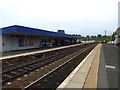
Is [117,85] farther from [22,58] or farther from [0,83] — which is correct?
[22,58]

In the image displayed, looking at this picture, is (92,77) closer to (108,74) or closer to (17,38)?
(108,74)

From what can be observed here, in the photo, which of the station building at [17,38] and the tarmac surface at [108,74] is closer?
the tarmac surface at [108,74]

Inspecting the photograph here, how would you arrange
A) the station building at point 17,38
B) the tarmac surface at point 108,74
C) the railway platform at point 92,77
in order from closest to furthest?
1. the railway platform at point 92,77
2. the tarmac surface at point 108,74
3. the station building at point 17,38

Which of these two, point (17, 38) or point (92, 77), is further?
point (17, 38)

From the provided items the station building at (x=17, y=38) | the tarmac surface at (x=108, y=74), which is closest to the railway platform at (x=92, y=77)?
the tarmac surface at (x=108, y=74)

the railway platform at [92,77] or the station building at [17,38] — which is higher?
the station building at [17,38]

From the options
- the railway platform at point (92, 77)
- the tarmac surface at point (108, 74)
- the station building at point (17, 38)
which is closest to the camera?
the railway platform at point (92, 77)

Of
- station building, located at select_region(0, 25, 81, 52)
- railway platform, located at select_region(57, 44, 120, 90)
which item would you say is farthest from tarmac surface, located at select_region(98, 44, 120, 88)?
station building, located at select_region(0, 25, 81, 52)

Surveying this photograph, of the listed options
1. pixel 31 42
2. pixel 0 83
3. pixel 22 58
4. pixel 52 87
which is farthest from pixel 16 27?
pixel 52 87

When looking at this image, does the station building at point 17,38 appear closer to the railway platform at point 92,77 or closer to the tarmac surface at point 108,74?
the railway platform at point 92,77

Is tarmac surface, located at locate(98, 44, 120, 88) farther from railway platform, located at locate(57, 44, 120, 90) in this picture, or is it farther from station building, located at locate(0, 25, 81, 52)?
station building, located at locate(0, 25, 81, 52)

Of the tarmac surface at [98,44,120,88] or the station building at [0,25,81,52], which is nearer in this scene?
the tarmac surface at [98,44,120,88]

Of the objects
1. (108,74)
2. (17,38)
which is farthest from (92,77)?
(17,38)

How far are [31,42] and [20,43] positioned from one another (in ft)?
11.8
